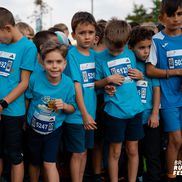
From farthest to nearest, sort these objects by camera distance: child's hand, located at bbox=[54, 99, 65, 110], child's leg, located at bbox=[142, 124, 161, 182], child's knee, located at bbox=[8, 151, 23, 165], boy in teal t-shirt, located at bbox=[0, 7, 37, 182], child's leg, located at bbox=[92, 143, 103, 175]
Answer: child's leg, located at bbox=[92, 143, 103, 175] < child's leg, located at bbox=[142, 124, 161, 182] < child's knee, located at bbox=[8, 151, 23, 165] < boy in teal t-shirt, located at bbox=[0, 7, 37, 182] < child's hand, located at bbox=[54, 99, 65, 110]

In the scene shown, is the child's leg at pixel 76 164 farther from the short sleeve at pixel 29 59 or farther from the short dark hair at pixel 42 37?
the short dark hair at pixel 42 37

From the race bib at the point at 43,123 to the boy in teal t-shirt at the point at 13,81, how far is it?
176mm

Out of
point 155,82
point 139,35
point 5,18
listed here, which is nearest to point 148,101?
point 155,82

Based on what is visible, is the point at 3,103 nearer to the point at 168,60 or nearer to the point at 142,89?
the point at 142,89

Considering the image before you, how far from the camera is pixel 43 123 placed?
3.07m

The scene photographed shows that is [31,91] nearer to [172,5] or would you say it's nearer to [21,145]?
[21,145]

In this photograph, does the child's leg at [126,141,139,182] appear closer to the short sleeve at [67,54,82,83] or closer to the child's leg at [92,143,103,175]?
the child's leg at [92,143,103,175]

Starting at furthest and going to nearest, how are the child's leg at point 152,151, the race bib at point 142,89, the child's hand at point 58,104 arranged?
1. the child's leg at point 152,151
2. the race bib at point 142,89
3. the child's hand at point 58,104

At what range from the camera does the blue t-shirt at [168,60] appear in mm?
3465

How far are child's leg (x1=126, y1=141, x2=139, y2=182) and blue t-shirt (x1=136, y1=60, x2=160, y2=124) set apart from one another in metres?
0.27

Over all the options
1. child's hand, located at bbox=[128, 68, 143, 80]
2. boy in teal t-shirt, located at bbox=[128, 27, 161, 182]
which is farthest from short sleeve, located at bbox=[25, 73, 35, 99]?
boy in teal t-shirt, located at bbox=[128, 27, 161, 182]

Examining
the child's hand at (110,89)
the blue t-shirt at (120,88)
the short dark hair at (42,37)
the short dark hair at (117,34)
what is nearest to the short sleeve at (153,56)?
the blue t-shirt at (120,88)

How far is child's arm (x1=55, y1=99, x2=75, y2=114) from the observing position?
299cm

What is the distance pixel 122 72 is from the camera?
3.31m
